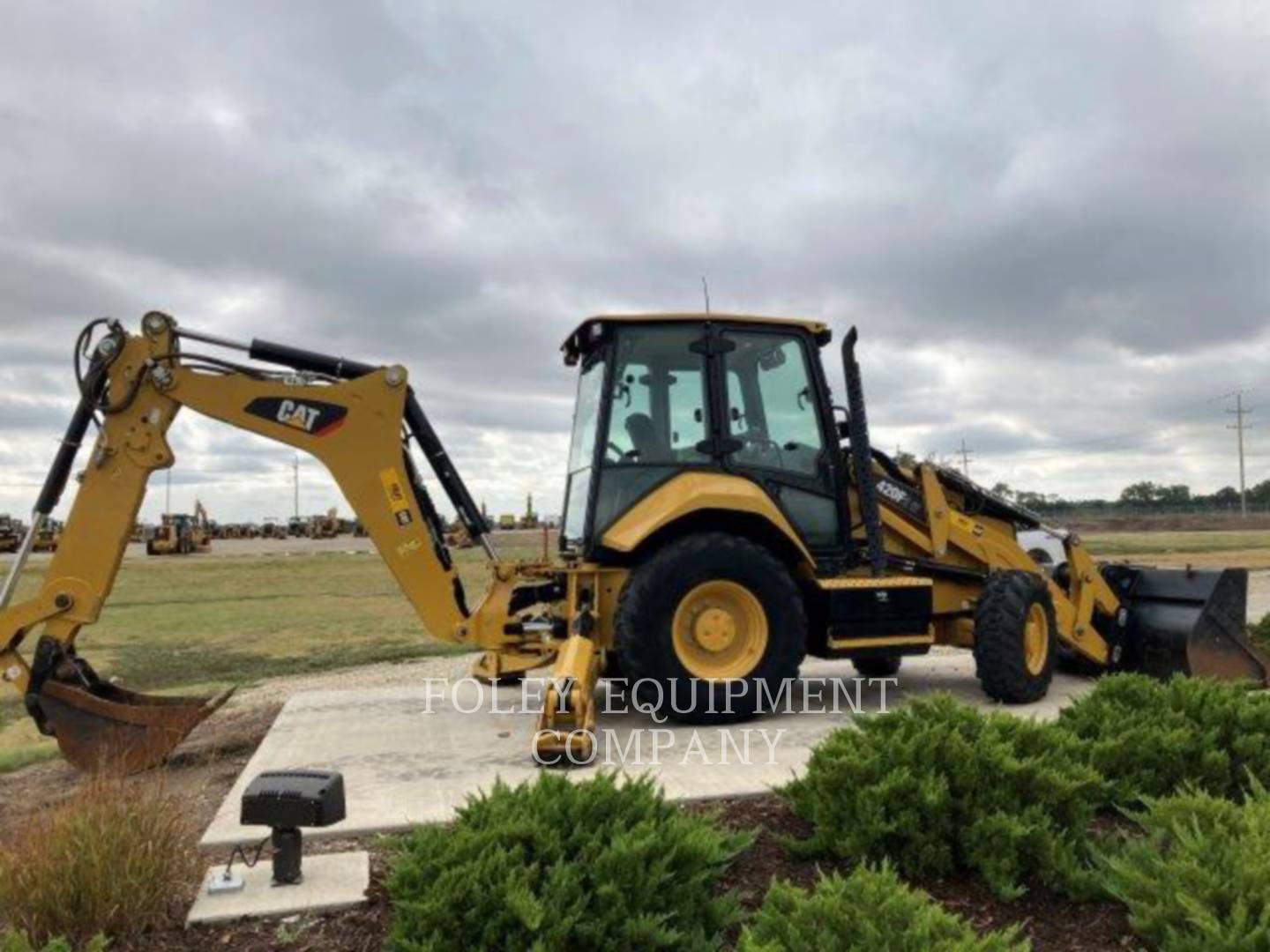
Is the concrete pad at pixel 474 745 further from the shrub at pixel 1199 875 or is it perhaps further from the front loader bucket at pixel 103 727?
the shrub at pixel 1199 875

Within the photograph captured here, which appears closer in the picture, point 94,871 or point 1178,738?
point 94,871

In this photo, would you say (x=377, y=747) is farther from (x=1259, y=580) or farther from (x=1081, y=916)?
(x=1259, y=580)

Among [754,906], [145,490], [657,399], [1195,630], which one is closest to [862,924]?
[754,906]

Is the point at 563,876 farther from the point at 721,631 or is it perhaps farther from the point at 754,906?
the point at 721,631

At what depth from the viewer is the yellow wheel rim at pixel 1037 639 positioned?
794 centimetres

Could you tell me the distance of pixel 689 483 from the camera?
710 cm

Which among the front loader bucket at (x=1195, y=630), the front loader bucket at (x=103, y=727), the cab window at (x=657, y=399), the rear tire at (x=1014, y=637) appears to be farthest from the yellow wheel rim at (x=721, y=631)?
the front loader bucket at (x=1195, y=630)

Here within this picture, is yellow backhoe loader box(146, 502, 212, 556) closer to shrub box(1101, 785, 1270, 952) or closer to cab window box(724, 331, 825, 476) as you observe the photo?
cab window box(724, 331, 825, 476)

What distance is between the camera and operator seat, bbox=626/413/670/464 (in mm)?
7355

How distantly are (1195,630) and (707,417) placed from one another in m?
4.20

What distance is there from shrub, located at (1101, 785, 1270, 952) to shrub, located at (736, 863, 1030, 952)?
531 millimetres

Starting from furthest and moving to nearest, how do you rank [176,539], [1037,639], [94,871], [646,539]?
[176,539], [1037,639], [646,539], [94,871]

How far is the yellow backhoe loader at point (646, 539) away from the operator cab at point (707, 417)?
0.6 inches

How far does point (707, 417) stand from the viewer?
24.3ft
